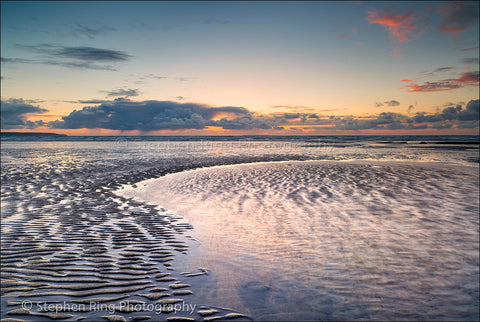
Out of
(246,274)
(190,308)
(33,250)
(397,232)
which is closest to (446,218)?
(397,232)

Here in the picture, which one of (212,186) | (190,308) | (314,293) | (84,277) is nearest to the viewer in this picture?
(190,308)

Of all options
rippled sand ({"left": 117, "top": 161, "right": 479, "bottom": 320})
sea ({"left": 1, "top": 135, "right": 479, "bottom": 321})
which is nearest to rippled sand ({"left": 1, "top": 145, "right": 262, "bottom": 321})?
sea ({"left": 1, "top": 135, "right": 479, "bottom": 321})

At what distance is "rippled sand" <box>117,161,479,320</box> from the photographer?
4117 mm

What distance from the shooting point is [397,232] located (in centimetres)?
704

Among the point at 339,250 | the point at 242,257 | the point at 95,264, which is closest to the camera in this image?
the point at 95,264

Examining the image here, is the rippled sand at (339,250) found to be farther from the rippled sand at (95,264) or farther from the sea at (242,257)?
the rippled sand at (95,264)

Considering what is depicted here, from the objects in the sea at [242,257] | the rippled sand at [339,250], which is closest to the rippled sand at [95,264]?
the sea at [242,257]

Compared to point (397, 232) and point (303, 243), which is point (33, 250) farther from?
point (397, 232)

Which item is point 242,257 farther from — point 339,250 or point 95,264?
point 95,264

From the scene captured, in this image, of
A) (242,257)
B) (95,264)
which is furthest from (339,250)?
(95,264)

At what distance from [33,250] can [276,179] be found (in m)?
12.1

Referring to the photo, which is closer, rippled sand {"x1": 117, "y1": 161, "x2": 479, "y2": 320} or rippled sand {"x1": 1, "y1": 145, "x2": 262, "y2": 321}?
rippled sand {"x1": 1, "y1": 145, "x2": 262, "y2": 321}

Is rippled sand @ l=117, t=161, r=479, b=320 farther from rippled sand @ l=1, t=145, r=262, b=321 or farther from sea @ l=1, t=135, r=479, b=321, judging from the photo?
rippled sand @ l=1, t=145, r=262, b=321

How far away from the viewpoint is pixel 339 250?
6.00 meters
